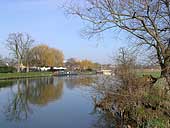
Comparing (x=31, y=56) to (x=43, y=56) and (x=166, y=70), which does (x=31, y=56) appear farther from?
(x=166, y=70)

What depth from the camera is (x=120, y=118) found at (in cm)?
1345

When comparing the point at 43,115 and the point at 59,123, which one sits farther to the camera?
the point at 43,115

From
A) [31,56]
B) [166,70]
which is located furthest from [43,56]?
[166,70]

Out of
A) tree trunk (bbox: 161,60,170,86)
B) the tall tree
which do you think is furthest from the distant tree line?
tree trunk (bbox: 161,60,170,86)

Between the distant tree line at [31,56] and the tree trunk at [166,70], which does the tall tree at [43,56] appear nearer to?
the distant tree line at [31,56]

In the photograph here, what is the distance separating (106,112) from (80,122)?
1.77 meters

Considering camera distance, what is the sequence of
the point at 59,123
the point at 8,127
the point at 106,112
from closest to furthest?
the point at 8,127, the point at 59,123, the point at 106,112

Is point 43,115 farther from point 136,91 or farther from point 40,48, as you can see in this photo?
point 40,48

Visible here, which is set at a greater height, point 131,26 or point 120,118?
point 131,26

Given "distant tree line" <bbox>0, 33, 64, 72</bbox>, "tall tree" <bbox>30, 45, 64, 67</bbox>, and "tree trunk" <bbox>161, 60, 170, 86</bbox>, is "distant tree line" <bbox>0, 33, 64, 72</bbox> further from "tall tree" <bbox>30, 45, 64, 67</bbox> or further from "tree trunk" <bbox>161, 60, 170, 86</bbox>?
"tree trunk" <bbox>161, 60, 170, 86</bbox>

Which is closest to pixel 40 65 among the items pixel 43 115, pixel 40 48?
pixel 40 48

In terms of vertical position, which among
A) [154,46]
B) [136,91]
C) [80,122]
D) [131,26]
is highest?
[131,26]

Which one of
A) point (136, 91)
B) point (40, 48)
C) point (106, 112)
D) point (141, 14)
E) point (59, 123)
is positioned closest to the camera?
point (141, 14)

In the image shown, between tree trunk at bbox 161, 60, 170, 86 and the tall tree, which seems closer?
tree trunk at bbox 161, 60, 170, 86
